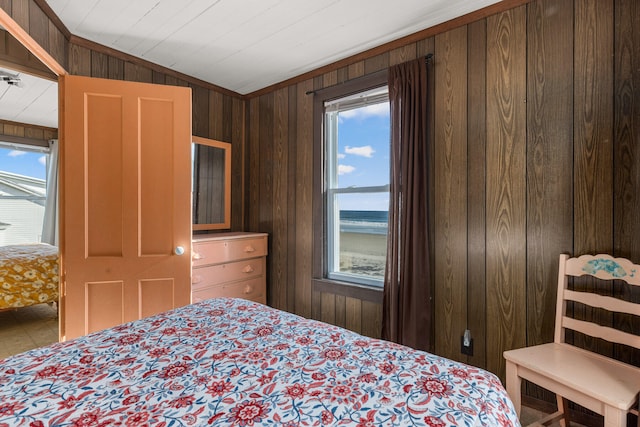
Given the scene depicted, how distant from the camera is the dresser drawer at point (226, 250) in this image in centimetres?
273

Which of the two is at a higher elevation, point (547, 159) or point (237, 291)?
point (547, 159)

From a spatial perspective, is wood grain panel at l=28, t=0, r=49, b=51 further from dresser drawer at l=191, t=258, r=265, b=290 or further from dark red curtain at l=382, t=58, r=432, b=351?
dark red curtain at l=382, t=58, r=432, b=351

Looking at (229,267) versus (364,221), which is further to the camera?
(229,267)

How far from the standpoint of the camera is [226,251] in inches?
116

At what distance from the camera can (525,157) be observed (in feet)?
6.28

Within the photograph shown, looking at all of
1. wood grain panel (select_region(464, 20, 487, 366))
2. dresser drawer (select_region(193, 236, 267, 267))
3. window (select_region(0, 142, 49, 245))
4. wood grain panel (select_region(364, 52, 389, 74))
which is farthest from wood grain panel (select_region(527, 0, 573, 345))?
window (select_region(0, 142, 49, 245))

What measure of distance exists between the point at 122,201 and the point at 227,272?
108 cm

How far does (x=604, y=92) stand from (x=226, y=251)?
2.83 m

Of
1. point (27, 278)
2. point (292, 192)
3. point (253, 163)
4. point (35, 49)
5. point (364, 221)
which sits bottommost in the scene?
point (27, 278)

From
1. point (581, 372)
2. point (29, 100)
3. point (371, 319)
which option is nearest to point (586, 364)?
point (581, 372)

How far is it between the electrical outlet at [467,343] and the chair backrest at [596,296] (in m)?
0.50

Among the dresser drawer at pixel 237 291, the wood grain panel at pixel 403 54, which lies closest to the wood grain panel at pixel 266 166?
the dresser drawer at pixel 237 291

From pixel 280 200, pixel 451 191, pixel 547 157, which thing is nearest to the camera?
pixel 547 157

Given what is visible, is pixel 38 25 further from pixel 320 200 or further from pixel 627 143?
pixel 627 143
